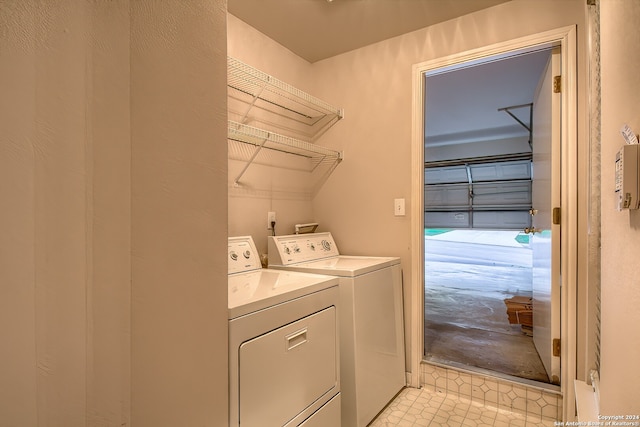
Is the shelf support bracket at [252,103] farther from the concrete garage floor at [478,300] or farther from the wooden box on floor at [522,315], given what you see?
the wooden box on floor at [522,315]

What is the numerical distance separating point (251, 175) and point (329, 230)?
0.78 metres

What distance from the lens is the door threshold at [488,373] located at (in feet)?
6.21

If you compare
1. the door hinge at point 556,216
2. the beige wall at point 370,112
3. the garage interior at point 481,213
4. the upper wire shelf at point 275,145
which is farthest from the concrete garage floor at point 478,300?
the upper wire shelf at point 275,145

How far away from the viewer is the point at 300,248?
2.18 m

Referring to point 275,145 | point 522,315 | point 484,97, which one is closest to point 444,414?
point 522,315

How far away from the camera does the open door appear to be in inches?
73.9

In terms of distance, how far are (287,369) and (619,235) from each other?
1136mm

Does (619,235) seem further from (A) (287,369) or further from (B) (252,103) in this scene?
(B) (252,103)

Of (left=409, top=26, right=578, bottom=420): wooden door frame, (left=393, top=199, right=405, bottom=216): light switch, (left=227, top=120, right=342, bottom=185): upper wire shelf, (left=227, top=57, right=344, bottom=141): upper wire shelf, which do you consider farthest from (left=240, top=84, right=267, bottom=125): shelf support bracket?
(left=409, top=26, right=578, bottom=420): wooden door frame

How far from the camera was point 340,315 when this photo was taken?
1.72m
